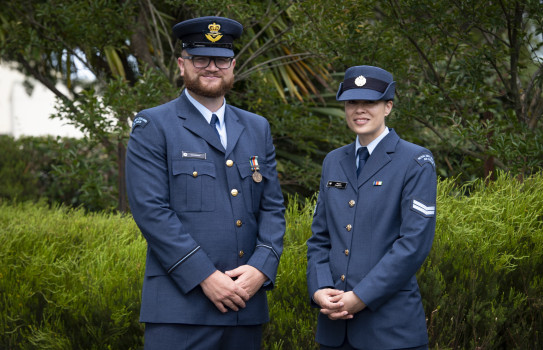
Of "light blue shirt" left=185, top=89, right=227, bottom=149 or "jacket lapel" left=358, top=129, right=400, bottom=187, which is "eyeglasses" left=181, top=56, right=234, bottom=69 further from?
"jacket lapel" left=358, top=129, right=400, bottom=187

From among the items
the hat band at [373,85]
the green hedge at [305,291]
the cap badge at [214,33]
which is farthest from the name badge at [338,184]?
the green hedge at [305,291]

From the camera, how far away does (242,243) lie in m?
2.76

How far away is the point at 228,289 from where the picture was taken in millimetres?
2570

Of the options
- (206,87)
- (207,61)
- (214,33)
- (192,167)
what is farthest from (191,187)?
(214,33)

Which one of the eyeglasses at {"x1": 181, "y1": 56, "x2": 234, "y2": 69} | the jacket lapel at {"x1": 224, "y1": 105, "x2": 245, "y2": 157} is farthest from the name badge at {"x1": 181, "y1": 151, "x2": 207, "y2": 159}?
the eyeglasses at {"x1": 181, "y1": 56, "x2": 234, "y2": 69}

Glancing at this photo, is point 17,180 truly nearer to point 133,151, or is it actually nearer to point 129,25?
point 129,25

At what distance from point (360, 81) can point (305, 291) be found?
155cm

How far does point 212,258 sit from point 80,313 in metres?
1.58

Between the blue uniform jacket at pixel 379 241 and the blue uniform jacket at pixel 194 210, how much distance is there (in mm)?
247

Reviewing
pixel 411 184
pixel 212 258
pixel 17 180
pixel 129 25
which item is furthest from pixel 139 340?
pixel 17 180

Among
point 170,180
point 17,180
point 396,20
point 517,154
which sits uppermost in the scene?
point 396,20

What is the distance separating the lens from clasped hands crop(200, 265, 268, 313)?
2572 millimetres

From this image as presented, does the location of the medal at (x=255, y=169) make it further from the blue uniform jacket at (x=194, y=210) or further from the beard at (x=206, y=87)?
the beard at (x=206, y=87)

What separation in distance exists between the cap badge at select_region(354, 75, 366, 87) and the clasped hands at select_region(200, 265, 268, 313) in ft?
3.17
